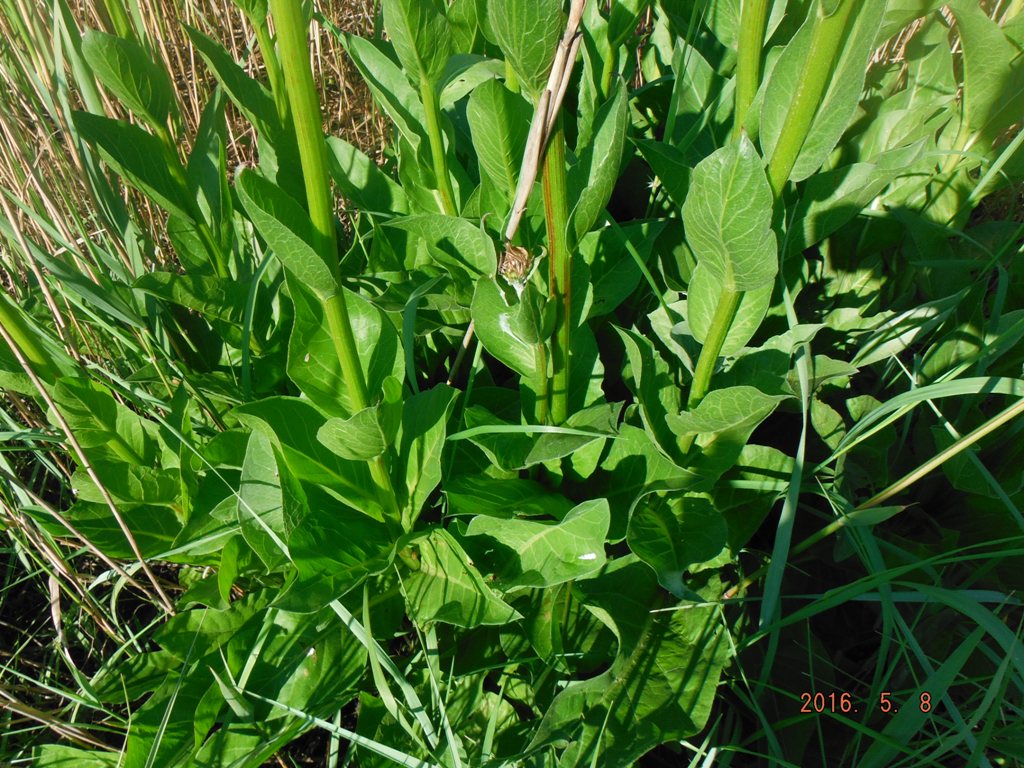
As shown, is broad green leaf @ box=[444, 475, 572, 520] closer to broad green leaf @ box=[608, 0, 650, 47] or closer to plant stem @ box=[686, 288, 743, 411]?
plant stem @ box=[686, 288, 743, 411]

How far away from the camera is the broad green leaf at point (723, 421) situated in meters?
0.93

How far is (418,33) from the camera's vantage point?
3.35ft

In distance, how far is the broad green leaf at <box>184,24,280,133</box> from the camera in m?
1.12

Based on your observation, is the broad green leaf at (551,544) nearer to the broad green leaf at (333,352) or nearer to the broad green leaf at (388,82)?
the broad green leaf at (333,352)

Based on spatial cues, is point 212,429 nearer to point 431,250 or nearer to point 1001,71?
point 431,250

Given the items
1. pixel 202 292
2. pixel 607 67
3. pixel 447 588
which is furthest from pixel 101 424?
pixel 607 67

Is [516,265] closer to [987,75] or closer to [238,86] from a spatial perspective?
[238,86]

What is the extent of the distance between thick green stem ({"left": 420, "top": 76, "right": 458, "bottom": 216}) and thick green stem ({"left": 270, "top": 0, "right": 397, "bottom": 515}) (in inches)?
16.1

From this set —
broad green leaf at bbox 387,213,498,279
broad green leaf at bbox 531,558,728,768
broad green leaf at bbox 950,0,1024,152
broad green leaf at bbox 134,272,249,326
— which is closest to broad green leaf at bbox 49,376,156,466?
broad green leaf at bbox 134,272,249,326

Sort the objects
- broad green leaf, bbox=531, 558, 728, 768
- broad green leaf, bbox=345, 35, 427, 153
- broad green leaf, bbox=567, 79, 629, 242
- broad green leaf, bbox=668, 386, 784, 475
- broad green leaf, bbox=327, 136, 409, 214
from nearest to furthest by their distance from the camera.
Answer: broad green leaf, bbox=567, 79, 629, 242, broad green leaf, bbox=668, 386, 784, 475, broad green leaf, bbox=531, 558, 728, 768, broad green leaf, bbox=345, 35, 427, 153, broad green leaf, bbox=327, 136, 409, 214

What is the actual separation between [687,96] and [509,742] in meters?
1.15

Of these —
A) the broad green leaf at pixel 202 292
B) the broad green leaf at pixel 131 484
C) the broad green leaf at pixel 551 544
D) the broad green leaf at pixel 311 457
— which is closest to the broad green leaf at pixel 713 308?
the broad green leaf at pixel 551 544

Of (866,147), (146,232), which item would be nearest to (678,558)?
(866,147)

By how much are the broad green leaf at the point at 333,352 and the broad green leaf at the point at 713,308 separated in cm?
40
